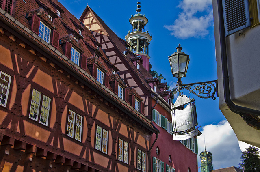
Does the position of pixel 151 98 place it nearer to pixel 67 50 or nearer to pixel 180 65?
pixel 67 50

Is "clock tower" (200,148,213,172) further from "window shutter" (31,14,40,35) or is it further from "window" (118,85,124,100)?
"window shutter" (31,14,40,35)

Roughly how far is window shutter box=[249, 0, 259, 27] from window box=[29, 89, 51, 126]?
960 cm

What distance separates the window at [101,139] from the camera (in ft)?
59.7

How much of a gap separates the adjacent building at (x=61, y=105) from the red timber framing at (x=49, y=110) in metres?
0.03

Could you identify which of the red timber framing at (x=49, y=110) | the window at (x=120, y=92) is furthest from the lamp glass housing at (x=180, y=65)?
the window at (x=120, y=92)

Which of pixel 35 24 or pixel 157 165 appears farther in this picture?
pixel 157 165

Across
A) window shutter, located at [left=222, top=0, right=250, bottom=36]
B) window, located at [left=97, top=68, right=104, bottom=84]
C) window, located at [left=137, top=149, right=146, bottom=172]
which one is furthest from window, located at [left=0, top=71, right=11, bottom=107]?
window, located at [left=137, top=149, right=146, bottom=172]

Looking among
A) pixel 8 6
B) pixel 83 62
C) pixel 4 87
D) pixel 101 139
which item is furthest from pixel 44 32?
pixel 101 139

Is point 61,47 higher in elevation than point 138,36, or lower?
lower

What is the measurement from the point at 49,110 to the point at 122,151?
7022mm

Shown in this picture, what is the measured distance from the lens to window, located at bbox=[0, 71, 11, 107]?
1242cm

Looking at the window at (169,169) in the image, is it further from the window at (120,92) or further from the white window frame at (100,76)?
the white window frame at (100,76)

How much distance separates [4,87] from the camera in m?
12.6

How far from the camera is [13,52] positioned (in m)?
13.3
